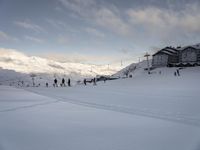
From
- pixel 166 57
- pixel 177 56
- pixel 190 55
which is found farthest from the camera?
pixel 166 57

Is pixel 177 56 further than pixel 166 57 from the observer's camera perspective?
No

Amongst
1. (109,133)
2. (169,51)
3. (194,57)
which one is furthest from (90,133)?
(169,51)

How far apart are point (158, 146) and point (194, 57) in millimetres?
70526

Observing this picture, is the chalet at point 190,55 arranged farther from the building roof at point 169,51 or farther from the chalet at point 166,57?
the building roof at point 169,51

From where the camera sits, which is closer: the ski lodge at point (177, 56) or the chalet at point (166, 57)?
the ski lodge at point (177, 56)

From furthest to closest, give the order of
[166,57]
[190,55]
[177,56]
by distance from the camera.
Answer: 1. [166,57]
2. [177,56]
3. [190,55]

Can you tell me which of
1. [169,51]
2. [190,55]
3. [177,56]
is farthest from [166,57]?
[190,55]

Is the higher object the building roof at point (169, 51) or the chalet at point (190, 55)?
the building roof at point (169, 51)

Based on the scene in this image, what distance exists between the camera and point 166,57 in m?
74.9

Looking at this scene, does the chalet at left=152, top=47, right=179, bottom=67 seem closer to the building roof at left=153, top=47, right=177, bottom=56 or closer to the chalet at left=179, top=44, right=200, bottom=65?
the building roof at left=153, top=47, right=177, bottom=56

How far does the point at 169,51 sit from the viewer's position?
2948 inches

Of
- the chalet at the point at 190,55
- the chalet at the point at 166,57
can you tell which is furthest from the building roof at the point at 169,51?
the chalet at the point at 190,55

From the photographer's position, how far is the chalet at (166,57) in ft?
243

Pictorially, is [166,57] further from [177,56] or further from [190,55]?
[190,55]
